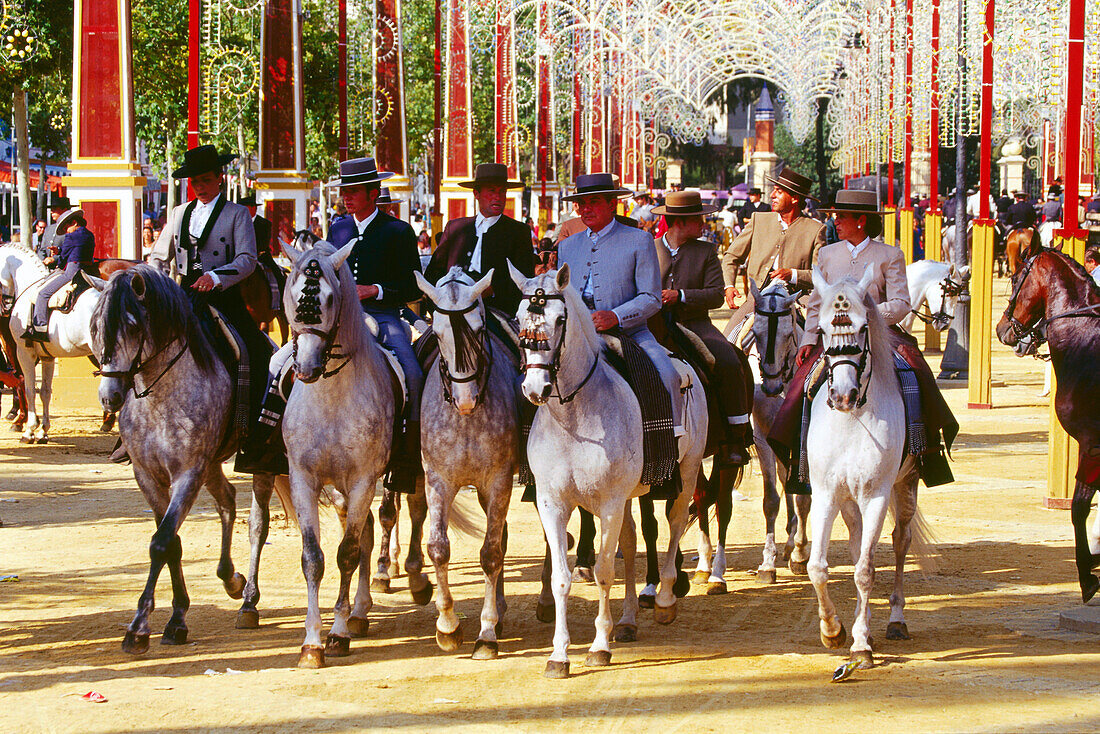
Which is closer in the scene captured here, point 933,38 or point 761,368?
point 761,368

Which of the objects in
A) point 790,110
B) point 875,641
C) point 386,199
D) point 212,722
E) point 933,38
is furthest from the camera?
point 790,110

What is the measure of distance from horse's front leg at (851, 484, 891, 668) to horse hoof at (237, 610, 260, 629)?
3702 mm

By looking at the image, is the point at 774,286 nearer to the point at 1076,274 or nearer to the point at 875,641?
the point at 1076,274

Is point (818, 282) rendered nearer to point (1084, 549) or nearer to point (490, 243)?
point (490, 243)

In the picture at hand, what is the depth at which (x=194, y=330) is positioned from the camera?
8711mm

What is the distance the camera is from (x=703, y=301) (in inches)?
391

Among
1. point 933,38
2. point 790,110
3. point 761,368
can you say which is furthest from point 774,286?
point 790,110

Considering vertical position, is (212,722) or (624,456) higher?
(624,456)

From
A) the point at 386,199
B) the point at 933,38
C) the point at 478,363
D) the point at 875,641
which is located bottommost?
the point at 875,641

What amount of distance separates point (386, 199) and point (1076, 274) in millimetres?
6454

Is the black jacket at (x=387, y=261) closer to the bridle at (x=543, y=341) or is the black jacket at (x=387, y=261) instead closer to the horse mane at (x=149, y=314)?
the horse mane at (x=149, y=314)

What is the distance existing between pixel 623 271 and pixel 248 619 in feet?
10.5

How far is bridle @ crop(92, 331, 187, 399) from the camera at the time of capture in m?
8.20

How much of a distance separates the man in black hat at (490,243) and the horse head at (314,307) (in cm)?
136
